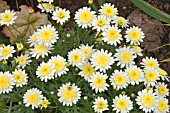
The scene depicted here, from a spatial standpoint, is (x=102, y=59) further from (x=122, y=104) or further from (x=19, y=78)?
(x=19, y=78)

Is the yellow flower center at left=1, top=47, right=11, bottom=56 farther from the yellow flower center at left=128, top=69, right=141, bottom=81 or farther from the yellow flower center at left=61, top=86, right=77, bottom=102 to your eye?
the yellow flower center at left=128, top=69, right=141, bottom=81

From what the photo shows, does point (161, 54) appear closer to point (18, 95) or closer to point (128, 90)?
point (128, 90)

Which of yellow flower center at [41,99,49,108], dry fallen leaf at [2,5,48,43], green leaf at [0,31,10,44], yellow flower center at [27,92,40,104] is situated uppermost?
dry fallen leaf at [2,5,48,43]

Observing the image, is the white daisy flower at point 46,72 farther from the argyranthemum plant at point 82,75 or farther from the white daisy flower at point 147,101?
the white daisy flower at point 147,101

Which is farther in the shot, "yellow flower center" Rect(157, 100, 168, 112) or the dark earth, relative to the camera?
the dark earth

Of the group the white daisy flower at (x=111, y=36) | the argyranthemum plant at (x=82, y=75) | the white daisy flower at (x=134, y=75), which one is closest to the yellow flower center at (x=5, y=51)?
the argyranthemum plant at (x=82, y=75)

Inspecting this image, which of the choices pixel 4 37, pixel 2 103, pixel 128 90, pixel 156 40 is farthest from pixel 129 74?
pixel 4 37

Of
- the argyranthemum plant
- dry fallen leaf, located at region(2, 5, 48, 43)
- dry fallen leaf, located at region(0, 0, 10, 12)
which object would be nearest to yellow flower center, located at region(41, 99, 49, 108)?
the argyranthemum plant
